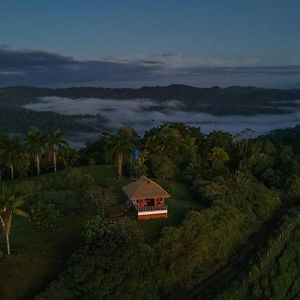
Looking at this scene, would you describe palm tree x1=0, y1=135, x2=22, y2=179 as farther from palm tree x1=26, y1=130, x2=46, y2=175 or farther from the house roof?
the house roof


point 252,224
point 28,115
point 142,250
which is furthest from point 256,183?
point 28,115

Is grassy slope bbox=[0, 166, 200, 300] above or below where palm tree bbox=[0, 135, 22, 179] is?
below

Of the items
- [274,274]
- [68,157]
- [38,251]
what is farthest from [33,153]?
[274,274]

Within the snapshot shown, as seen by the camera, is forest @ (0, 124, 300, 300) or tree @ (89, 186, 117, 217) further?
tree @ (89, 186, 117, 217)

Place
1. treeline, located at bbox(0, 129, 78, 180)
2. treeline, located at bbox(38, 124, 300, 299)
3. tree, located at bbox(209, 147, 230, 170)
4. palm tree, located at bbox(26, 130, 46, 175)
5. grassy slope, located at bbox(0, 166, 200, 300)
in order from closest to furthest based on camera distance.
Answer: grassy slope, located at bbox(0, 166, 200, 300), treeline, located at bbox(38, 124, 300, 299), treeline, located at bbox(0, 129, 78, 180), palm tree, located at bbox(26, 130, 46, 175), tree, located at bbox(209, 147, 230, 170)

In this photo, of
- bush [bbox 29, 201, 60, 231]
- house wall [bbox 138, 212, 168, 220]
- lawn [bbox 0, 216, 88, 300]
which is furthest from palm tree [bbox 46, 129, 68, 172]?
house wall [bbox 138, 212, 168, 220]

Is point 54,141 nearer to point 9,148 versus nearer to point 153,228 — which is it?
point 9,148

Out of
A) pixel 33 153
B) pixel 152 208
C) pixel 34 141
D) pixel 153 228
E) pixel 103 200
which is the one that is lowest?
pixel 153 228
